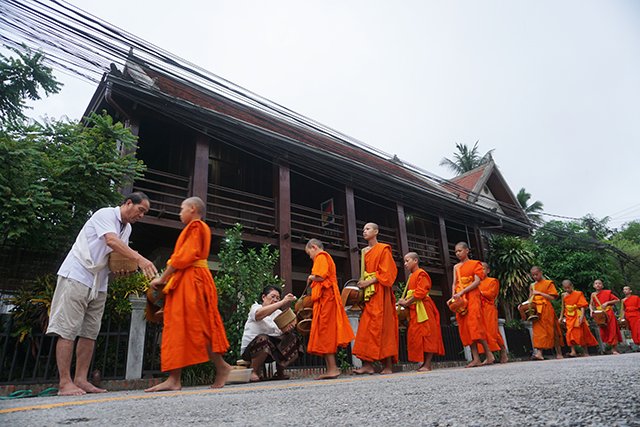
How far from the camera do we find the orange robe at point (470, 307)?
20.1ft

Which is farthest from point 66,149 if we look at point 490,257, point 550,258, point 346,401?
point 550,258

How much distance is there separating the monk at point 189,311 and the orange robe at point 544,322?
274 inches

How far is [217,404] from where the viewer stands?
1.87 meters

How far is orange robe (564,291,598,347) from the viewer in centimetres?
898

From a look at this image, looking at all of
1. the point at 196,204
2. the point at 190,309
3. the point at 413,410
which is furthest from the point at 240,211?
the point at 413,410

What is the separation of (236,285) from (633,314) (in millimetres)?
9247

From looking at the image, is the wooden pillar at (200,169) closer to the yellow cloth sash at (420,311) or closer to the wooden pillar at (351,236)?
the wooden pillar at (351,236)

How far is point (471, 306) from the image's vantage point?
625 centimetres

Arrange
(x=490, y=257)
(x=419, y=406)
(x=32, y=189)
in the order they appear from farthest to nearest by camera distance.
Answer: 1. (x=490, y=257)
2. (x=32, y=189)
3. (x=419, y=406)

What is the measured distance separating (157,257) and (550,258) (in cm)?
1526

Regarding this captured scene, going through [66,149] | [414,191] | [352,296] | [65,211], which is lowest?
[352,296]

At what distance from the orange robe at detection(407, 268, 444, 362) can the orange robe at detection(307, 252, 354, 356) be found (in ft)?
5.66

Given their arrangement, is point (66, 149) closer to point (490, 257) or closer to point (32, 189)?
point (32, 189)

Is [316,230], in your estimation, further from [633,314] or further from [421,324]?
[633,314]
